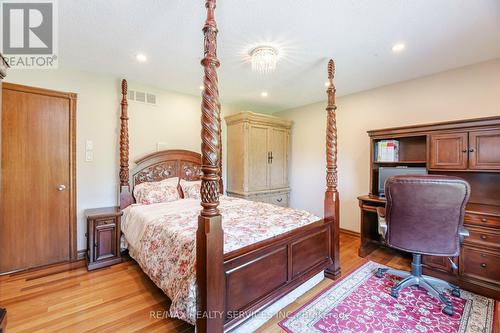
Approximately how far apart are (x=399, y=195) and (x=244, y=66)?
2.31 metres

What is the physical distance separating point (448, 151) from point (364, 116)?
4.61ft

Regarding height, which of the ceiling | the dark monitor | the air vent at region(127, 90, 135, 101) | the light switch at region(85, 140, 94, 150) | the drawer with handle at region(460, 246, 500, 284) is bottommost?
the drawer with handle at region(460, 246, 500, 284)

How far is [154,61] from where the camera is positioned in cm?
275

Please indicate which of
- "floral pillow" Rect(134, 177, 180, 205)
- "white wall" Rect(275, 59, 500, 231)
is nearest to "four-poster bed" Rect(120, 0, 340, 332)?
"floral pillow" Rect(134, 177, 180, 205)

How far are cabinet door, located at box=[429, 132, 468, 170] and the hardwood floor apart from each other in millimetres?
1346

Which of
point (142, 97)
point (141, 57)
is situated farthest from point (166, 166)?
point (141, 57)

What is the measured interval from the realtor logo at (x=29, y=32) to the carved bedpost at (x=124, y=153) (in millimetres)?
831

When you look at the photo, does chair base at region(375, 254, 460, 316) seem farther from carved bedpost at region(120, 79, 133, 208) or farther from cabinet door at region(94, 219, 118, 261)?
carved bedpost at region(120, 79, 133, 208)

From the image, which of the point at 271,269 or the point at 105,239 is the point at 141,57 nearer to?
the point at 105,239

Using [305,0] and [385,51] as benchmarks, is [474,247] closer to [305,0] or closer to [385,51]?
[385,51]

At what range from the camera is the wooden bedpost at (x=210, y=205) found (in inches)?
55.2

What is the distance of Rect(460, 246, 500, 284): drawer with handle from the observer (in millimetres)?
2170

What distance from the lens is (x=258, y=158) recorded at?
14.4ft

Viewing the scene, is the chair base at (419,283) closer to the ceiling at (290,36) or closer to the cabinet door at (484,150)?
the cabinet door at (484,150)
